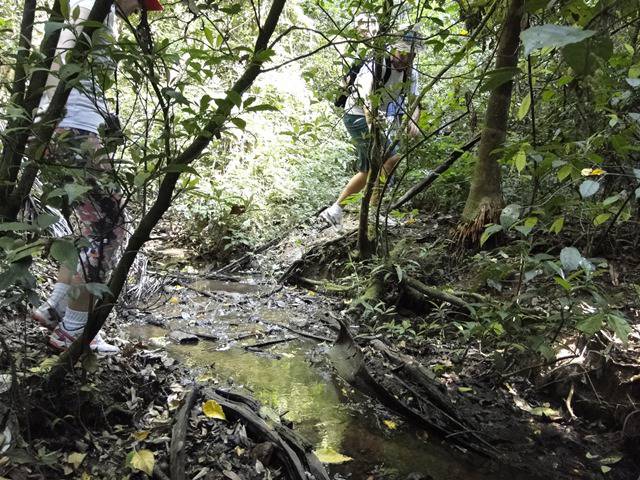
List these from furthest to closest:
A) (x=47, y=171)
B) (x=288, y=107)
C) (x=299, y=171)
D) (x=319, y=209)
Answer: (x=288, y=107) → (x=299, y=171) → (x=319, y=209) → (x=47, y=171)

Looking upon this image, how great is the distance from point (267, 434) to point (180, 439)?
15.0 inches

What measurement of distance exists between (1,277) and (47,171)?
1.18ft

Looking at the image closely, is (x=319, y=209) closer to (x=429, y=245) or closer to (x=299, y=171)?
(x=299, y=171)

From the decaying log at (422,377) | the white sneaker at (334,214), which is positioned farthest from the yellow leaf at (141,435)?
the white sneaker at (334,214)

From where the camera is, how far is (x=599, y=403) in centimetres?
261

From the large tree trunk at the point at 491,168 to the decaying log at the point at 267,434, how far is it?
2524 millimetres

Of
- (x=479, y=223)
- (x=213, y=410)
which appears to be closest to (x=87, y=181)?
(x=213, y=410)

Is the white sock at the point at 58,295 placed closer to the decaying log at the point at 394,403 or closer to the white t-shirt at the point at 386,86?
the decaying log at the point at 394,403

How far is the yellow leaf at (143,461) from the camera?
1.75 metres

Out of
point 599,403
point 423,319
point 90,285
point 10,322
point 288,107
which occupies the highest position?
point 288,107

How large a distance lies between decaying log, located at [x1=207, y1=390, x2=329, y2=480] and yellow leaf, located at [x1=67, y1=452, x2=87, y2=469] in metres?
0.67

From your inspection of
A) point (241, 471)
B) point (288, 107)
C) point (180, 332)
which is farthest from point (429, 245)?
point (288, 107)

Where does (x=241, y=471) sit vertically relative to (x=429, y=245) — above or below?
below

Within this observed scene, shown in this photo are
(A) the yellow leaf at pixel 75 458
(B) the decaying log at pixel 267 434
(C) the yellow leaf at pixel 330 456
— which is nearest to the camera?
(A) the yellow leaf at pixel 75 458
